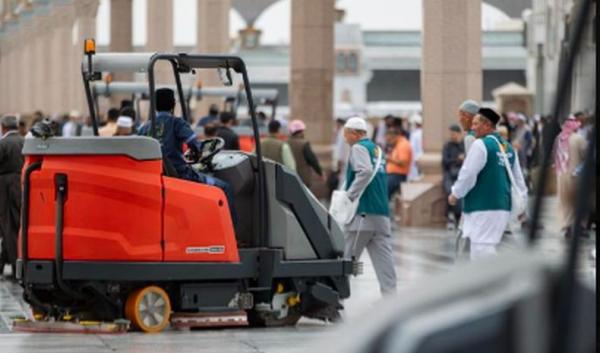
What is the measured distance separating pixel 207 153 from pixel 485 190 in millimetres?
1814

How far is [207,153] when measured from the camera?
40.4ft

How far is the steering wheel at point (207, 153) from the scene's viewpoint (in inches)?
482

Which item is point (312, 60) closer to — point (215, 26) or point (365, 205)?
point (215, 26)

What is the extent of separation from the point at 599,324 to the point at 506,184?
961 cm

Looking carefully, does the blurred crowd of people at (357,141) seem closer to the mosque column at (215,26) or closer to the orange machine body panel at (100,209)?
the orange machine body panel at (100,209)

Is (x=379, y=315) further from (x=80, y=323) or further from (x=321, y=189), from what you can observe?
(x=321, y=189)

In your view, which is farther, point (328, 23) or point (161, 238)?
point (328, 23)

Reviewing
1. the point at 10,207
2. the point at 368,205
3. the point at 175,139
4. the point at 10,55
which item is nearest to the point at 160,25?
the point at 10,207

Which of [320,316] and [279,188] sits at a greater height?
[279,188]

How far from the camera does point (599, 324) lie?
8.97 ft

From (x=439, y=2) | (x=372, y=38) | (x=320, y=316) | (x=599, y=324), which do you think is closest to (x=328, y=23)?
(x=439, y=2)

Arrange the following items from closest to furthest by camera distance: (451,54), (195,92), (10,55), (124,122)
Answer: (124,122), (451,54), (195,92), (10,55)

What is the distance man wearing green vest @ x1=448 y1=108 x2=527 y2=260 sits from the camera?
12.1m

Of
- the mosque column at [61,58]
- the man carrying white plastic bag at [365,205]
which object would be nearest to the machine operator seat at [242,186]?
the man carrying white plastic bag at [365,205]
